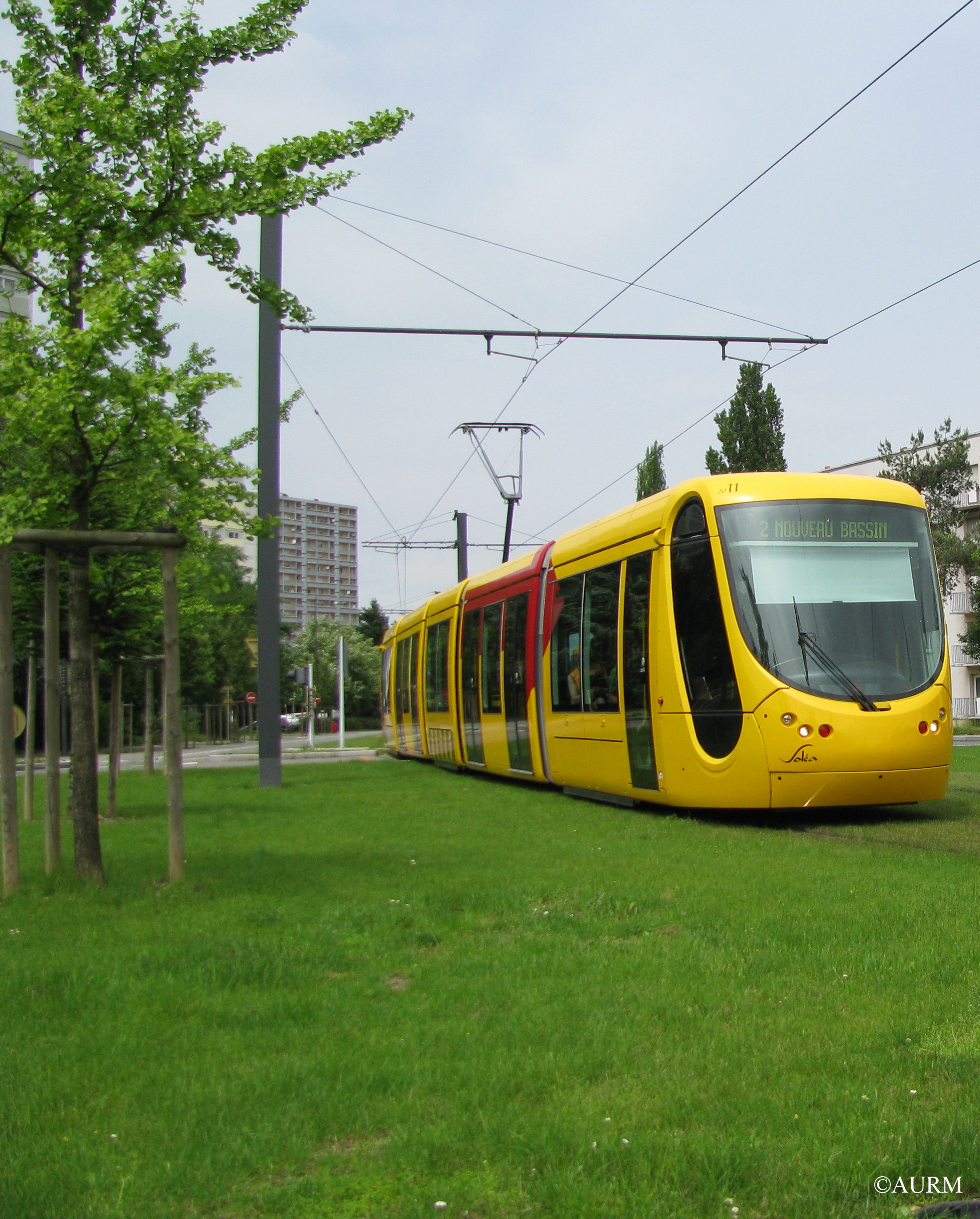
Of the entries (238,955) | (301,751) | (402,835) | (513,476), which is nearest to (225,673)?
(301,751)

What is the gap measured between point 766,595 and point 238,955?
270 inches

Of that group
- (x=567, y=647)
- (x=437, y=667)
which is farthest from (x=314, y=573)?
(x=567, y=647)

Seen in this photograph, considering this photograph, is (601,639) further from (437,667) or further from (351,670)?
(351,670)

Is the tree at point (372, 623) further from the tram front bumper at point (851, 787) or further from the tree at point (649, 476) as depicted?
the tram front bumper at point (851, 787)

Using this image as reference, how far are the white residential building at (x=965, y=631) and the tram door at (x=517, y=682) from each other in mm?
56496

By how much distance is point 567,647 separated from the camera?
51.2ft

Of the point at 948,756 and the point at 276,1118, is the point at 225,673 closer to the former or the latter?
the point at 948,756

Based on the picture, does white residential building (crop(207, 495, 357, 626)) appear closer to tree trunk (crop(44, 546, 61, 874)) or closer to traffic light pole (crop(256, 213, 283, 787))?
traffic light pole (crop(256, 213, 283, 787))

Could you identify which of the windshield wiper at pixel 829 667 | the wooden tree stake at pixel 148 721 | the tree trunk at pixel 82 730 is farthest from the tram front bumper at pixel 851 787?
the wooden tree stake at pixel 148 721

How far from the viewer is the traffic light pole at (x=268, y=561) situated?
63.8 ft

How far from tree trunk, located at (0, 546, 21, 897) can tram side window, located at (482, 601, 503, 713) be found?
34.3 feet

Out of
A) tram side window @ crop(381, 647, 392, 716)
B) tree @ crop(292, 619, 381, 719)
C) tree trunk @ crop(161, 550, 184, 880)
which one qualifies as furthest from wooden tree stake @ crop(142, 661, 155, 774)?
tree @ crop(292, 619, 381, 719)

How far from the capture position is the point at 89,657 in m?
9.04

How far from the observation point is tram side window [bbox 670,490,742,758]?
38.6 feet
